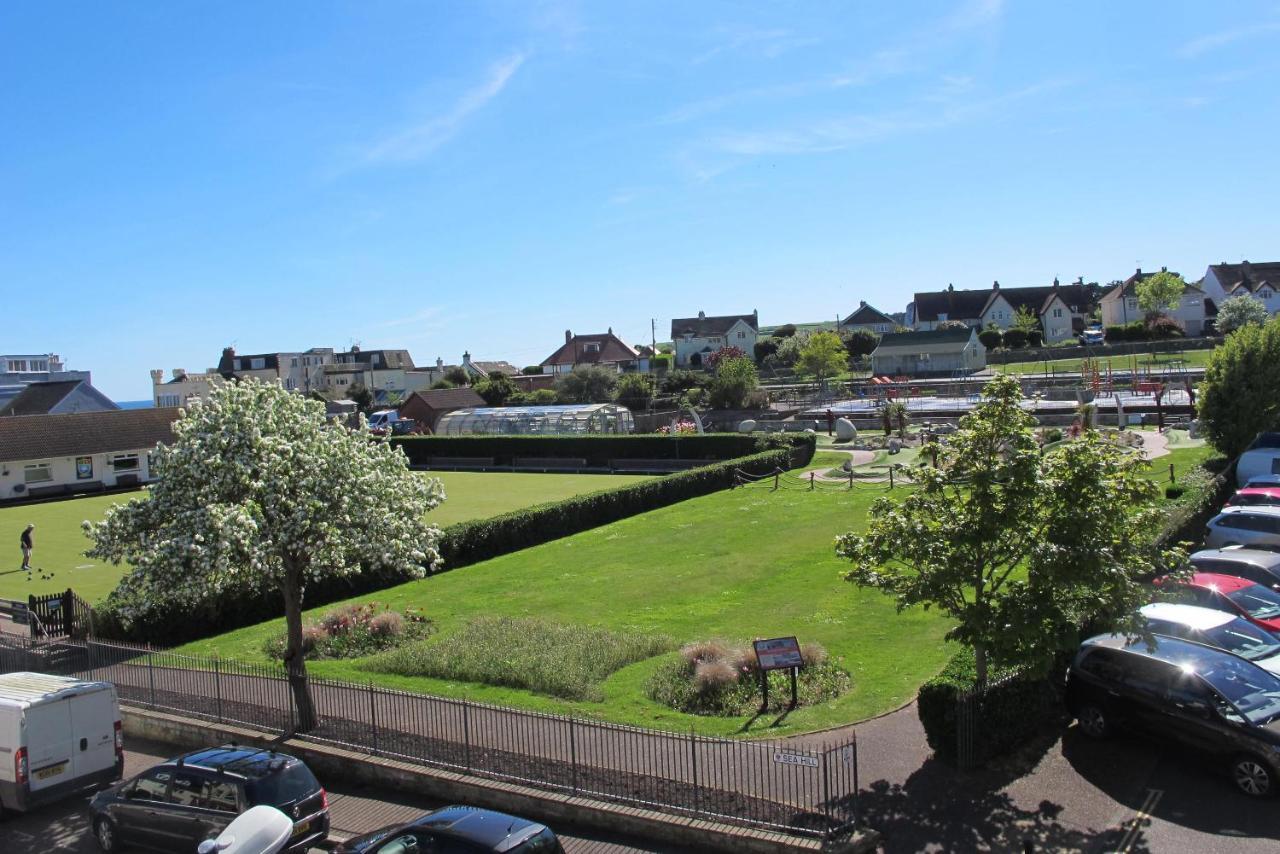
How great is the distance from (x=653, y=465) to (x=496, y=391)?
46.0 m

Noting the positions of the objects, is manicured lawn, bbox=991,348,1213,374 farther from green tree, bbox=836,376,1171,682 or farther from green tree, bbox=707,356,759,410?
green tree, bbox=836,376,1171,682

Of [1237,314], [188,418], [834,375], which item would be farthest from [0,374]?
[1237,314]

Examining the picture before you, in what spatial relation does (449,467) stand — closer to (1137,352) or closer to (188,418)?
(188,418)

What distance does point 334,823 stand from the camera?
509 inches

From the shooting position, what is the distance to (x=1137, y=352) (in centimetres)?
8650

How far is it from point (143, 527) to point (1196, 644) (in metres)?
16.3

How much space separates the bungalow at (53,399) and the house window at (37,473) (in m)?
16.2

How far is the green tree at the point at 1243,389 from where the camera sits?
103 ft

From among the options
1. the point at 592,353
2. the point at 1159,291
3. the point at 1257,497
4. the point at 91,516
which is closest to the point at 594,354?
the point at 592,353

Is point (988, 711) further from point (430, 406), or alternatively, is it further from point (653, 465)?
point (430, 406)

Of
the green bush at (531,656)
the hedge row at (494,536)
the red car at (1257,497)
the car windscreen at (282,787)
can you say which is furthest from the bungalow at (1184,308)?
the car windscreen at (282,787)

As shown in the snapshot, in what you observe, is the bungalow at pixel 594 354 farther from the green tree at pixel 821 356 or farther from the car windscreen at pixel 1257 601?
the car windscreen at pixel 1257 601

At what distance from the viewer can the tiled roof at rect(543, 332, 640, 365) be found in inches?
4896

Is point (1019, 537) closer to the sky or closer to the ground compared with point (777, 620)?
closer to the sky
